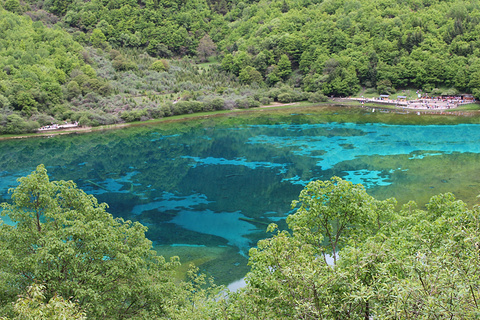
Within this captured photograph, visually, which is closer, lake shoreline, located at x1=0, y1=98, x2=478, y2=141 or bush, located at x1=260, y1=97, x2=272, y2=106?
lake shoreline, located at x1=0, y1=98, x2=478, y2=141

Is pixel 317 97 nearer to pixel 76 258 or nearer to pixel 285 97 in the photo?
pixel 285 97

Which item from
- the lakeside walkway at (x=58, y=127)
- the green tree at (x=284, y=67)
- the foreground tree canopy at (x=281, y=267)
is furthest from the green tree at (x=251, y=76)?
the foreground tree canopy at (x=281, y=267)

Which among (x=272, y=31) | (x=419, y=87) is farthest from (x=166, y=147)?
(x=272, y=31)

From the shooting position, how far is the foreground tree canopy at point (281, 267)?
7.18 meters

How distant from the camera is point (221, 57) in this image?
92562mm

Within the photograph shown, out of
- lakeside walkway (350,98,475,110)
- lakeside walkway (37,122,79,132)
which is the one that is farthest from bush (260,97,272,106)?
lakeside walkway (37,122,79,132)

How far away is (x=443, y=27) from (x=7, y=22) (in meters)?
76.4

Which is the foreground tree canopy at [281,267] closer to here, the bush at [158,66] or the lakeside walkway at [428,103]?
the lakeside walkway at [428,103]

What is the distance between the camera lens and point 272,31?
8900 cm

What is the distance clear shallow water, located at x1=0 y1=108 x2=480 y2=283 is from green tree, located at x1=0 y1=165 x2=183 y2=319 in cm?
869

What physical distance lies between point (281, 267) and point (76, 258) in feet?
20.4

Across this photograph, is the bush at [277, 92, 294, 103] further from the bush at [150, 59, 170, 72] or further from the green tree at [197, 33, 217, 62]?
the green tree at [197, 33, 217, 62]

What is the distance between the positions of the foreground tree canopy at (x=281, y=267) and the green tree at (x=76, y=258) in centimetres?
3

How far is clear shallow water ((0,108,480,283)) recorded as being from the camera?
27969 millimetres
